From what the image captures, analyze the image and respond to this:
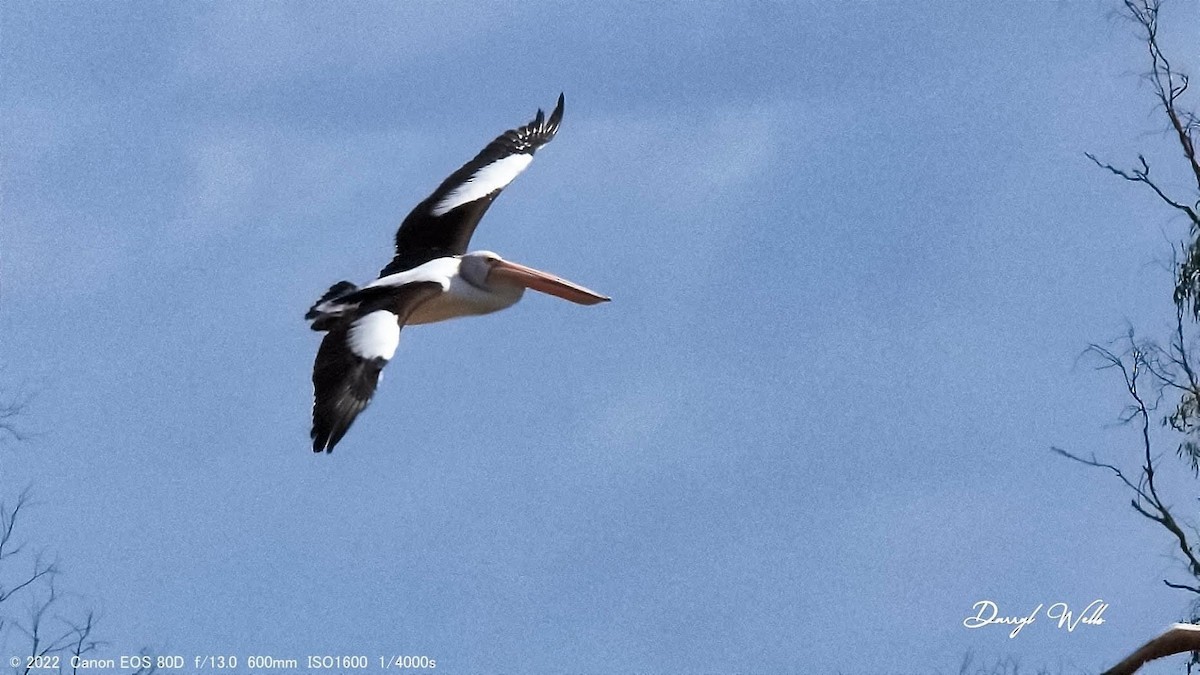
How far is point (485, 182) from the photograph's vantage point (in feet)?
42.9

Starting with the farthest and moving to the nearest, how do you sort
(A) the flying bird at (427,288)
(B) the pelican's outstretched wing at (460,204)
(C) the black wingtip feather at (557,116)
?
(C) the black wingtip feather at (557,116) < (B) the pelican's outstretched wing at (460,204) < (A) the flying bird at (427,288)

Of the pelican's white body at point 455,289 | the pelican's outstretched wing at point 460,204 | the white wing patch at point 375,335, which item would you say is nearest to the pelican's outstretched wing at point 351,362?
the white wing patch at point 375,335

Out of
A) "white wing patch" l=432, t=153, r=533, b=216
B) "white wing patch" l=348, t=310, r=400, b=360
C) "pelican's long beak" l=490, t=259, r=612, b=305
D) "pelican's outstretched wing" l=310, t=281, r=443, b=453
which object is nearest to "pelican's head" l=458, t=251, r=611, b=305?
"pelican's long beak" l=490, t=259, r=612, b=305

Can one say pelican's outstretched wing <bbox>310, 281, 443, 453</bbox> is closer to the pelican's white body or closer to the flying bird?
the flying bird

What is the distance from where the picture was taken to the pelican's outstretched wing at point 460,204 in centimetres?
1212

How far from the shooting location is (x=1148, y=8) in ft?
48.5

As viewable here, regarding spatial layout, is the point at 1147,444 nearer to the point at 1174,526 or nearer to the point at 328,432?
the point at 1174,526

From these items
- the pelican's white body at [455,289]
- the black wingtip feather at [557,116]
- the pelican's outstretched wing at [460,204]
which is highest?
the black wingtip feather at [557,116]

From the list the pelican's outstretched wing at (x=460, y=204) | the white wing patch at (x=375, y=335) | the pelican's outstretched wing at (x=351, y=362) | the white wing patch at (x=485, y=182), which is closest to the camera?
the pelican's outstretched wing at (x=351, y=362)

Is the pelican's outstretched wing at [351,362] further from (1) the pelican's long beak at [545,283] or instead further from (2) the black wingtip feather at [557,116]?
(2) the black wingtip feather at [557,116]

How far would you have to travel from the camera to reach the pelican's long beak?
11.6 m

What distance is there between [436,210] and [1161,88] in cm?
645

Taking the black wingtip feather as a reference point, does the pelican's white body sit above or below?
below

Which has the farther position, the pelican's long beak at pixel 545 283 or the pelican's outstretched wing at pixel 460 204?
the pelican's outstretched wing at pixel 460 204
